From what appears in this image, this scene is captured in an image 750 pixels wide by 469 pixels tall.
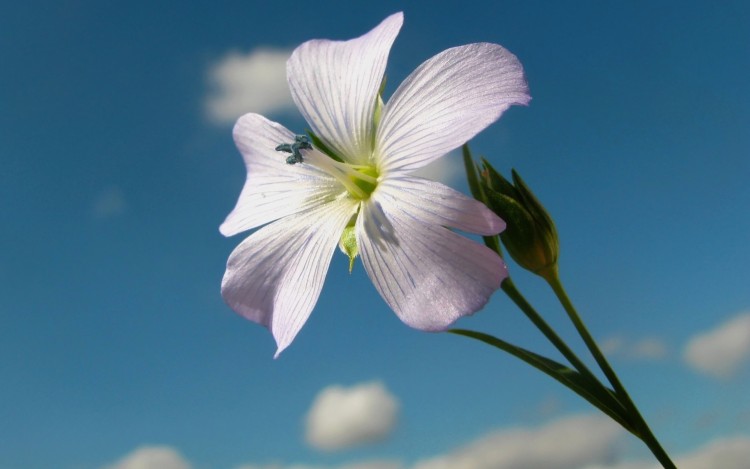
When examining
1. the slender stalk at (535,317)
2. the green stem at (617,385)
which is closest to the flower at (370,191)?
the slender stalk at (535,317)

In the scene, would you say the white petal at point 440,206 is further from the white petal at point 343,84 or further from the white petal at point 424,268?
the white petal at point 343,84

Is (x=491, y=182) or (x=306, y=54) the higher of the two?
(x=306, y=54)

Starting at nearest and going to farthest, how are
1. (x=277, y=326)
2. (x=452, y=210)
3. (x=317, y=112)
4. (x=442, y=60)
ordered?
(x=452, y=210) → (x=442, y=60) → (x=277, y=326) → (x=317, y=112)

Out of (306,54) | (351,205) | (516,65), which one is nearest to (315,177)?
(351,205)

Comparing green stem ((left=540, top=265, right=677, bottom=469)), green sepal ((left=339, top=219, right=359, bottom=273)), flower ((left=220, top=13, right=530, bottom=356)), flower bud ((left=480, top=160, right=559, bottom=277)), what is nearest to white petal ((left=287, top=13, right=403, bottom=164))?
flower ((left=220, top=13, right=530, bottom=356))

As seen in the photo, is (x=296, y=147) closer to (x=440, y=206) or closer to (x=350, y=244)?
(x=350, y=244)

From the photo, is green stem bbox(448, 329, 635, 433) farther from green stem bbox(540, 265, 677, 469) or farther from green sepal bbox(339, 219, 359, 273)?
green sepal bbox(339, 219, 359, 273)

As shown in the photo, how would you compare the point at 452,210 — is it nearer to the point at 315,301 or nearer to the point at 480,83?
the point at 480,83

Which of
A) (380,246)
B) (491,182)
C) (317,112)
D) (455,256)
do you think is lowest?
(455,256)
